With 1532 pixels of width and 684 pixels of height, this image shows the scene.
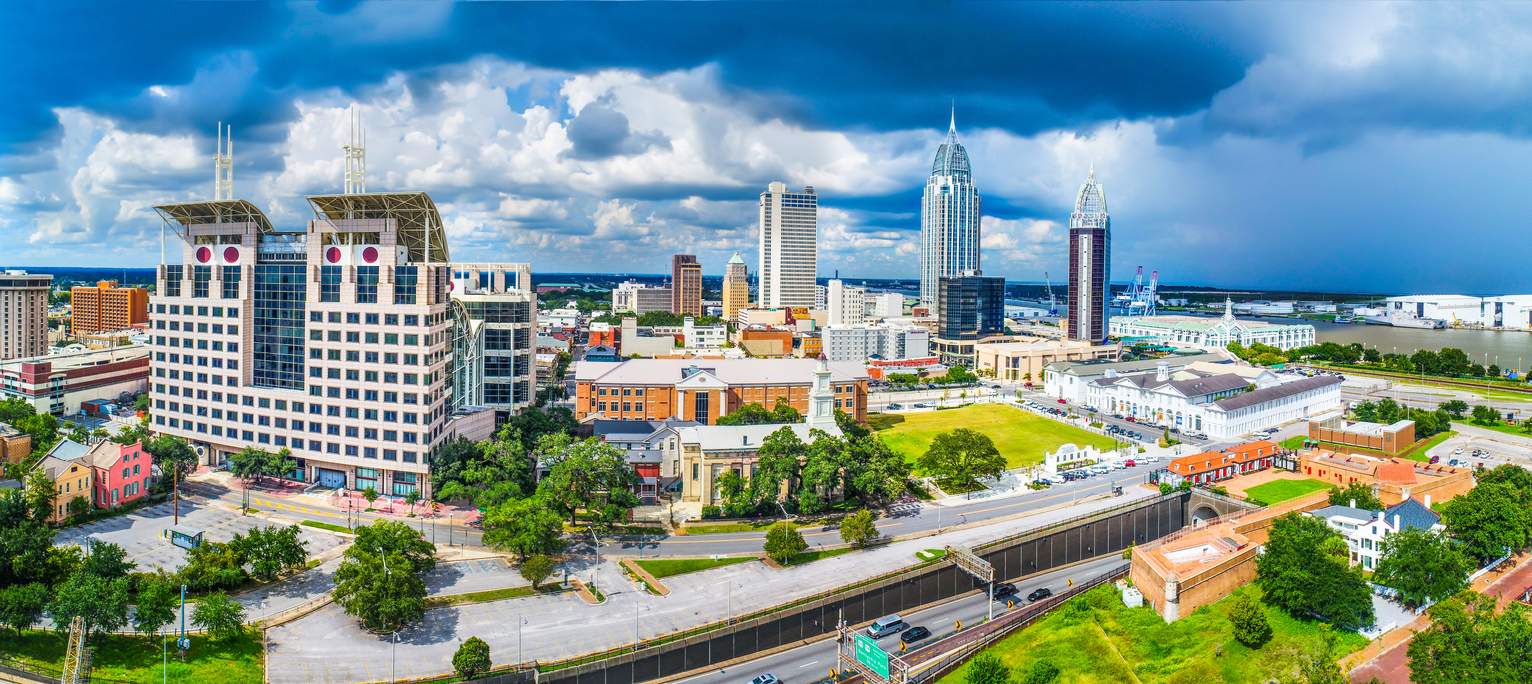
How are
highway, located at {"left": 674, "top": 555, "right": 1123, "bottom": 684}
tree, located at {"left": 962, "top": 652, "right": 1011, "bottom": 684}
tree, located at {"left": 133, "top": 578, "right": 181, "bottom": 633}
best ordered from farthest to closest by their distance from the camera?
1. highway, located at {"left": 674, "top": 555, "right": 1123, "bottom": 684}
2. tree, located at {"left": 133, "top": 578, "right": 181, "bottom": 633}
3. tree, located at {"left": 962, "top": 652, "right": 1011, "bottom": 684}

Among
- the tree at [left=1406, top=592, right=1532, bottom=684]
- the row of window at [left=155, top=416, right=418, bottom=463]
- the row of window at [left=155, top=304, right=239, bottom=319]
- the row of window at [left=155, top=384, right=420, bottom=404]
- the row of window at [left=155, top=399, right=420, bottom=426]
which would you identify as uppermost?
the row of window at [left=155, top=304, right=239, bottom=319]

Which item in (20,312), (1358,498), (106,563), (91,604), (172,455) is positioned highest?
(20,312)

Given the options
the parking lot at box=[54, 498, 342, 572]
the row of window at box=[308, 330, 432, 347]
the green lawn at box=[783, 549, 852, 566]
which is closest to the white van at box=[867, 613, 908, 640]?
the green lawn at box=[783, 549, 852, 566]

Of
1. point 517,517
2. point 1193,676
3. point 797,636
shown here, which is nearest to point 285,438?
point 517,517

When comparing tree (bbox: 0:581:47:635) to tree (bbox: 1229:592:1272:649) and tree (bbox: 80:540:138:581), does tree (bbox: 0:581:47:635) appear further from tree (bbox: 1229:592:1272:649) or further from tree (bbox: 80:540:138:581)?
tree (bbox: 1229:592:1272:649)

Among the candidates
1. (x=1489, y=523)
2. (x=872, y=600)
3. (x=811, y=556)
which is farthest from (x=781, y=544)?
(x=1489, y=523)

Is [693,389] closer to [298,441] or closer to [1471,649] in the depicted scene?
[298,441]
